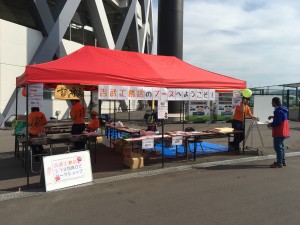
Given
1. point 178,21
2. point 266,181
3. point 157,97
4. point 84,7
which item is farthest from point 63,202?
point 84,7

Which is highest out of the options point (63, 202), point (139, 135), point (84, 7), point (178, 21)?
point (84, 7)

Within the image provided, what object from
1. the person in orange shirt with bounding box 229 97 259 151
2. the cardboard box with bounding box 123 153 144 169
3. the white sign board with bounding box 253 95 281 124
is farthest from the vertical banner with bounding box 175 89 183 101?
the white sign board with bounding box 253 95 281 124

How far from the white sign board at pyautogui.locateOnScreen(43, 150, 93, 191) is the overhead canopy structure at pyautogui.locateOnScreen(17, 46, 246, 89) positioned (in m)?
1.63

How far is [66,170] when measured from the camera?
6.82m

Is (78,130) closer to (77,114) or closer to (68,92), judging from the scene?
(77,114)

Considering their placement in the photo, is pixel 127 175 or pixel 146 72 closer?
pixel 127 175

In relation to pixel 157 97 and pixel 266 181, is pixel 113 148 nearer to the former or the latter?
pixel 157 97

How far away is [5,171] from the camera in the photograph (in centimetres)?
834

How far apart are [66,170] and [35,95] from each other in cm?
168

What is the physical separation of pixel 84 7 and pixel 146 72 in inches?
989

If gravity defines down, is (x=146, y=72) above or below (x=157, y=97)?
above

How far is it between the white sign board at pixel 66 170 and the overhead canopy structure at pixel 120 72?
1626 mm

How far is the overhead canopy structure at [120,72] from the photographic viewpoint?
728 cm

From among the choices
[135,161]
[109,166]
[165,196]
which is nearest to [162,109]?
[135,161]
